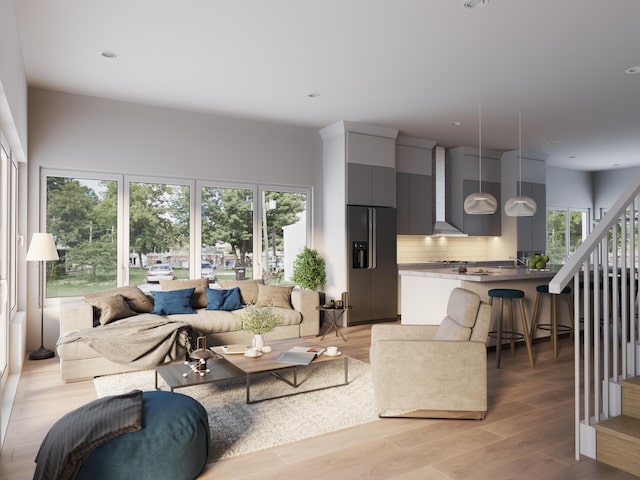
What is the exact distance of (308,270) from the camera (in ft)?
23.3

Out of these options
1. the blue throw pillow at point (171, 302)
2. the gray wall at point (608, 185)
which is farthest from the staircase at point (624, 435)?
the gray wall at point (608, 185)

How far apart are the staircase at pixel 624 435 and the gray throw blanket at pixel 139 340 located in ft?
11.1

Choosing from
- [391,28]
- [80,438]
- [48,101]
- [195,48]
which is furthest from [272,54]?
[80,438]

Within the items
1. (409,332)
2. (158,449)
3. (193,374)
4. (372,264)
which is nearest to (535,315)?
(409,332)

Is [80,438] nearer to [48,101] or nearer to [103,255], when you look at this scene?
[103,255]

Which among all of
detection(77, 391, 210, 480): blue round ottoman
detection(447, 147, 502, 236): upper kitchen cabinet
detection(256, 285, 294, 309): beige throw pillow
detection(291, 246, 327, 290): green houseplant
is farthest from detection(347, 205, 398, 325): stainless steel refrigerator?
detection(77, 391, 210, 480): blue round ottoman

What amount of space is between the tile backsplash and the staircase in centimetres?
548

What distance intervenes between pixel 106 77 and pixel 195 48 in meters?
1.35

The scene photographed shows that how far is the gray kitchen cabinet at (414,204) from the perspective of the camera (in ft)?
26.3

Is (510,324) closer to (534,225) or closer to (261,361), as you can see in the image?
(261,361)

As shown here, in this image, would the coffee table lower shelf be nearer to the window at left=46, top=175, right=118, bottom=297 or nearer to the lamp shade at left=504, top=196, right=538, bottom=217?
Result: the window at left=46, top=175, right=118, bottom=297

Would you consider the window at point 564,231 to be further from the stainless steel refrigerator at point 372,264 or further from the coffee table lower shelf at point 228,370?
the coffee table lower shelf at point 228,370

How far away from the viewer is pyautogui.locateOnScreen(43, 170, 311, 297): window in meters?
5.70

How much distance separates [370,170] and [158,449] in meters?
5.55
